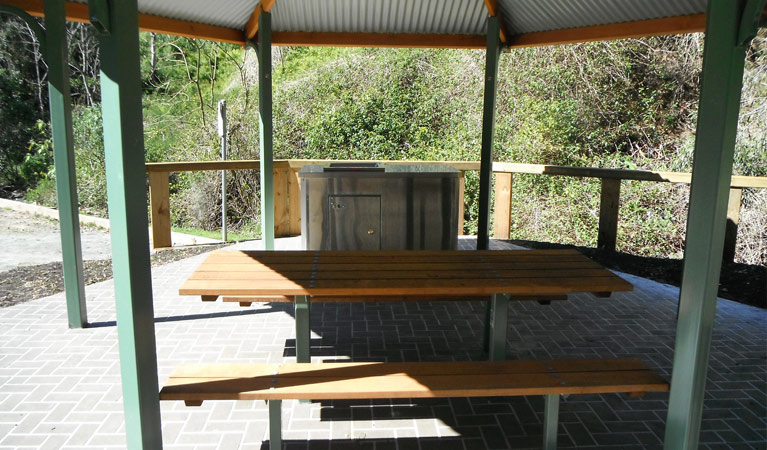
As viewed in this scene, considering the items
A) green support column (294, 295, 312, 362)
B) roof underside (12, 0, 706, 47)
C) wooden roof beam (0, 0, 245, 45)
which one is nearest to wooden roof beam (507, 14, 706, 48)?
roof underside (12, 0, 706, 47)

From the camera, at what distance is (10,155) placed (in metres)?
15.7

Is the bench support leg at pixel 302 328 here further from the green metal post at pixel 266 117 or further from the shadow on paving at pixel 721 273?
the shadow on paving at pixel 721 273

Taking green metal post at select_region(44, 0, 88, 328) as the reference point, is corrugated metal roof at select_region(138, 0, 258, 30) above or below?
above

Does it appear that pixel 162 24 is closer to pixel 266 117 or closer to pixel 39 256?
pixel 266 117

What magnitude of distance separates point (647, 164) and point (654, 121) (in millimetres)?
1090

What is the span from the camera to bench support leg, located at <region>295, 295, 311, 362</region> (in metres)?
3.58

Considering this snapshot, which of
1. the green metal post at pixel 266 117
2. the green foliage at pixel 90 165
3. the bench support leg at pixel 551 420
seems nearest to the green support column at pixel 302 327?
the bench support leg at pixel 551 420

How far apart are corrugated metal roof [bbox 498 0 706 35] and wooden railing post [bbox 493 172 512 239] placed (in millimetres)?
2657

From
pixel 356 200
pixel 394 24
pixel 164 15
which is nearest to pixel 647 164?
pixel 394 24

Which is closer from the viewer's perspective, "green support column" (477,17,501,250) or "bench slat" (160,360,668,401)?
"bench slat" (160,360,668,401)

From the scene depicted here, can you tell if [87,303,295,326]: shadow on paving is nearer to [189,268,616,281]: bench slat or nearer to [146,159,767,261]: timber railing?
[189,268,616,281]: bench slat

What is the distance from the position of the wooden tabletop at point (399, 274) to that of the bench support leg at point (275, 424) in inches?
24.5

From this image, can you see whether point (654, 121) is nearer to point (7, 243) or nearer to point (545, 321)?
point (545, 321)

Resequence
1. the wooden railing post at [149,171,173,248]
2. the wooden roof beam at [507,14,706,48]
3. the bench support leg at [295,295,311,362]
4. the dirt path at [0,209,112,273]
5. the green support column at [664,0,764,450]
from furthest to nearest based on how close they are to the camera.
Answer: the dirt path at [0,209,112,273]
the wooden railing post at [149,171,173,248]
the wooden roof beam at [507,14,706,48]
the bench support leg at [295,295,311,362]
the green support column at [664,0,764,450]
